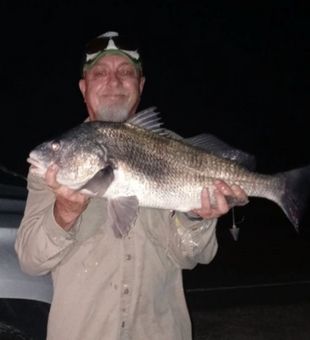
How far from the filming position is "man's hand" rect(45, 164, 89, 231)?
2.64 meters

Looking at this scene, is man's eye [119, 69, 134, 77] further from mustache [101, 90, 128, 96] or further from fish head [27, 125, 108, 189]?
fish head [27, 125, 108, 189]

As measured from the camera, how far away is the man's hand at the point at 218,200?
9.50 feet

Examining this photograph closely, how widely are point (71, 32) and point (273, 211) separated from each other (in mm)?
62203

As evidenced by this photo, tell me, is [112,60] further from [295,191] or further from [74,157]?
[295,191]

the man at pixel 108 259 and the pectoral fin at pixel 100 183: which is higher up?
the pectoral fin at pixel 100 183

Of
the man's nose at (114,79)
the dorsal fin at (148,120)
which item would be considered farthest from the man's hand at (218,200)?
the man's nose at (114,79)

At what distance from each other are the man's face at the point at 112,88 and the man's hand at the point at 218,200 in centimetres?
69

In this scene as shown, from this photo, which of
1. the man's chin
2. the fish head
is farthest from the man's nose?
the fish head

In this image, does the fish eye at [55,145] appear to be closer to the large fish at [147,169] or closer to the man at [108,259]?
the large fish at [147,169]

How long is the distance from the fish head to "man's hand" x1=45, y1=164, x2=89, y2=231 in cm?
7

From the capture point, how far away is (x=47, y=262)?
2627mm

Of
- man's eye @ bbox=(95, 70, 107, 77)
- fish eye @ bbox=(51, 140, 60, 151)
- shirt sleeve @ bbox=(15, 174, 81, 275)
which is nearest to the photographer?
shirt sleeve @ bbox=(15, 174, 81, 275)

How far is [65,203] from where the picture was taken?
2633mm

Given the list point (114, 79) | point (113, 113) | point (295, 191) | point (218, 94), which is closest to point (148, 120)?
point (113, 113)
